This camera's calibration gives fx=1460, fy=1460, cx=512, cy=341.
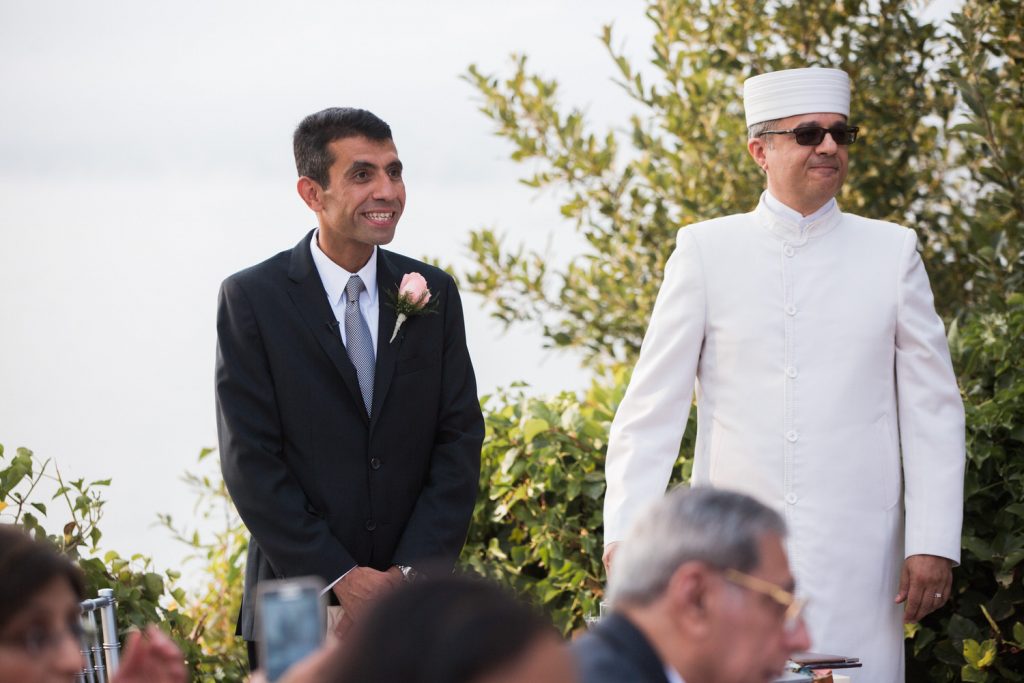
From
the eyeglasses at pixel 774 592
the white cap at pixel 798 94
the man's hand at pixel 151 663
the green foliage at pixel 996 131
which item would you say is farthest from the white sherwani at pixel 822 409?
the man's hand at pixel 151 663

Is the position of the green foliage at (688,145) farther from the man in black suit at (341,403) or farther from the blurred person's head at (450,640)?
the blurred person's head at (450,640)

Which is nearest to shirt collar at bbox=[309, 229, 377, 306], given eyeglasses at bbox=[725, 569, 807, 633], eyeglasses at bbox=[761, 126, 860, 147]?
eyeglasses at bbox=[761, 126, 860, 147]

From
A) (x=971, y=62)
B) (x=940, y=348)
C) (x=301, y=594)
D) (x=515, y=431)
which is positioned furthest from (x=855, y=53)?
(x=301, y=594)

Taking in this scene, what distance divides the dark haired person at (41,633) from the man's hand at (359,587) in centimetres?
180

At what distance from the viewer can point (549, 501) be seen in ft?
17.5

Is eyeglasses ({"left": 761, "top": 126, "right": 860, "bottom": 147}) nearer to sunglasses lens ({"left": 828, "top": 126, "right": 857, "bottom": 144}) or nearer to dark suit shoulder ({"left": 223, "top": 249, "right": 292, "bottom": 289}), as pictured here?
sunglasses lens ({"left": 828, "top": 126, "right": 857, "bottom": 144})

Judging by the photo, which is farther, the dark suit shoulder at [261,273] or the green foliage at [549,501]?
the green foliage at [549,501]

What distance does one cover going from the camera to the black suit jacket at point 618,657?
2029mm

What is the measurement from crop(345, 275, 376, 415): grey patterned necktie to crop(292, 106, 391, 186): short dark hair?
0.32 metres

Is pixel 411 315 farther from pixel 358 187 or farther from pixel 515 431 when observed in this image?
pixel 515 431

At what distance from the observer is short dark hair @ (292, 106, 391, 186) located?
13.0ft

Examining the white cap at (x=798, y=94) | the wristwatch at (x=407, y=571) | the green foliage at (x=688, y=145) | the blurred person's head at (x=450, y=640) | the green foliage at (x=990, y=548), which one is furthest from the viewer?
the green foliage at (x=688, y=145)

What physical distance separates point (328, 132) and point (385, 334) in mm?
579

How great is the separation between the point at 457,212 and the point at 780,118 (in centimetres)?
349
